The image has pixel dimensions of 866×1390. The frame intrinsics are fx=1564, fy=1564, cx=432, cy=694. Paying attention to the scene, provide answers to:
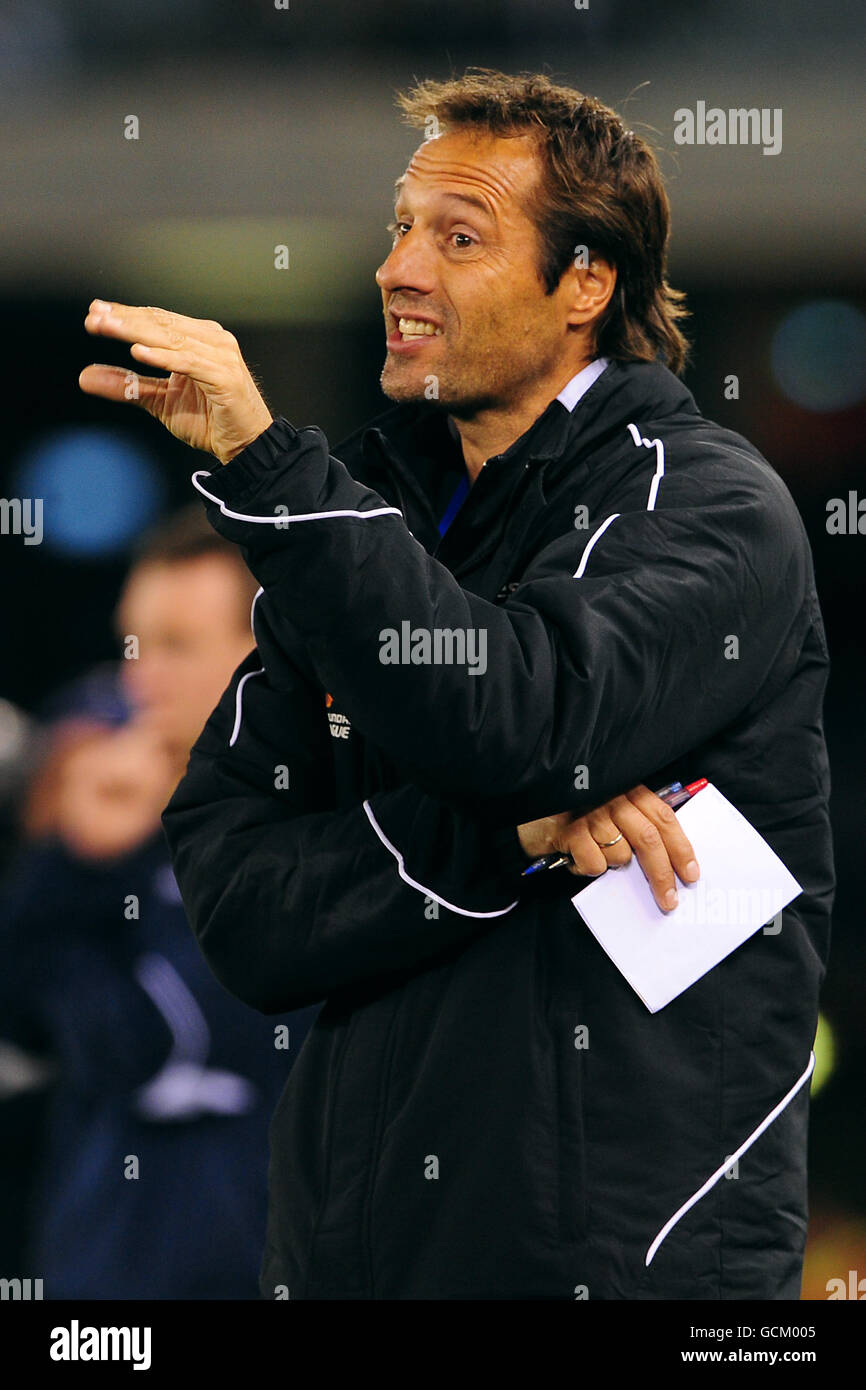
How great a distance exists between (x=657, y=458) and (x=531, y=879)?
467 mm

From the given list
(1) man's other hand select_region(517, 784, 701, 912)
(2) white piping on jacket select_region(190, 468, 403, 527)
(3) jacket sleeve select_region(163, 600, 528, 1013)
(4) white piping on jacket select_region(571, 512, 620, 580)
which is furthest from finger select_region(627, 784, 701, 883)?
(2) white piping on jacket select_region(190, 468, 403, 527)

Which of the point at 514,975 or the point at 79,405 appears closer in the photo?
the point at 514,975

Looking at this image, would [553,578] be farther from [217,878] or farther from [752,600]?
[217,878]

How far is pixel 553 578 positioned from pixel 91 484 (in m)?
2.26

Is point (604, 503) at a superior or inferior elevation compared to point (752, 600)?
superior

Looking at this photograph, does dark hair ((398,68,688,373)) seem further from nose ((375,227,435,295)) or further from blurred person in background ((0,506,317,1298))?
blurred person in background ((0,506,317,1298))

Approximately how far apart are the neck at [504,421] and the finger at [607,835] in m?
0.56

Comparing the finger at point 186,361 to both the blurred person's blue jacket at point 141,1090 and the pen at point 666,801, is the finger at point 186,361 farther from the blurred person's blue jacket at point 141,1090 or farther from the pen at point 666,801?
the blurred person's blue jacket at point 141,1090

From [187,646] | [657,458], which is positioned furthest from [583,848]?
[187,646]

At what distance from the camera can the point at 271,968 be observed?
1.72m

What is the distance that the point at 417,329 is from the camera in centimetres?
195

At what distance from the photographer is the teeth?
6.35 ft

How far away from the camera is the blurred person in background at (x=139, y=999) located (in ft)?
9.77
